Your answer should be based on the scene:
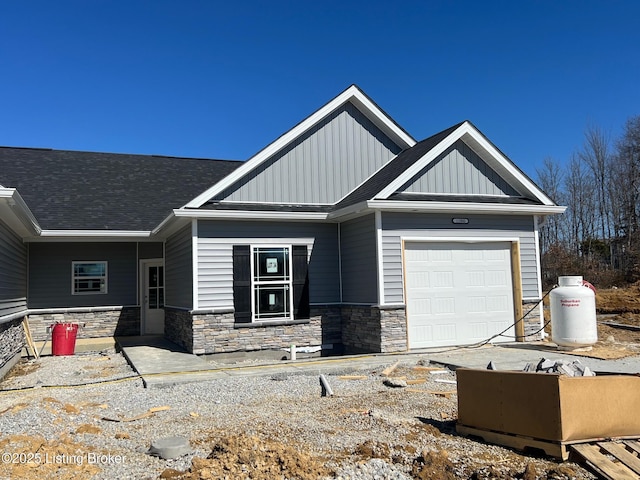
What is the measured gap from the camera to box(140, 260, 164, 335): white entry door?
53.8 ft

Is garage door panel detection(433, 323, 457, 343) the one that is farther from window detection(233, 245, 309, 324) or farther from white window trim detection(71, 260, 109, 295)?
white window trim detection(71, 260, 109, 295)

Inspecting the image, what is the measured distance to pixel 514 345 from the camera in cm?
1190

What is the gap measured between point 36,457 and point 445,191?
940 centimetres

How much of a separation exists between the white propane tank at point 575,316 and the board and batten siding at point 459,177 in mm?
2728

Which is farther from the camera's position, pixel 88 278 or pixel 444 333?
pixel 88 278

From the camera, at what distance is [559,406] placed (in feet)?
16.4

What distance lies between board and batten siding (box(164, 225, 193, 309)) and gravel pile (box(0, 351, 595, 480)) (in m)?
3.18

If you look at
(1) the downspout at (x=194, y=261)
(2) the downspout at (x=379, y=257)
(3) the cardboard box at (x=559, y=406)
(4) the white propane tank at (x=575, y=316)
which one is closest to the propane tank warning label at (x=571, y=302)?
(4) the white propane tank at (x=575, y=316)

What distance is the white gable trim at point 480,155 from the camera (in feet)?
37.3

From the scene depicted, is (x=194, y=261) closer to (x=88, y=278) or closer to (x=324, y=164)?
(x=324, y=164)

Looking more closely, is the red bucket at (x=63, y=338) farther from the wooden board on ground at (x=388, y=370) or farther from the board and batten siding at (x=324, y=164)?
Answer: the wooden board on ground at (x=388, y=370)

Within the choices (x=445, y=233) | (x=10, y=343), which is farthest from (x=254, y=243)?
(x=10, y=343)

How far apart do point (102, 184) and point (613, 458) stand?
54.6ft

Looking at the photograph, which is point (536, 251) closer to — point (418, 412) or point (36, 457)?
point (418, 412)
